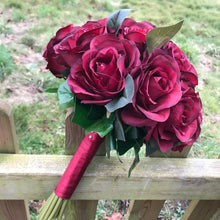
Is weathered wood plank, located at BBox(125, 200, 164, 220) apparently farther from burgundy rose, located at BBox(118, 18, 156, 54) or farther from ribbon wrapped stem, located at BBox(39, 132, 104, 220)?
burgundy rose, located at BBox(118, 18, 156, 54)

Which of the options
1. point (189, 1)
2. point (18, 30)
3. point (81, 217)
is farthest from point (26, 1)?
point (81, 217)

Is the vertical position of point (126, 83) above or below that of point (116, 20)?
below

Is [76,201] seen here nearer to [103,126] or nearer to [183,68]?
[103,126]

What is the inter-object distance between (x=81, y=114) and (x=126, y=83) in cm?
15

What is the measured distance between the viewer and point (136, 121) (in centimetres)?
63

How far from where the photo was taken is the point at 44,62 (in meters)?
2.81

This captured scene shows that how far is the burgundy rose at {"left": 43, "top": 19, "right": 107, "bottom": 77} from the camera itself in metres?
0.66

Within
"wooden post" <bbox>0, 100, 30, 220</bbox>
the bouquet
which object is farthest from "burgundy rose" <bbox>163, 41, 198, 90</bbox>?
"wooden post" <bbox>0, 100, 30, 220</bbox>

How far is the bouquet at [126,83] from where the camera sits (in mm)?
618

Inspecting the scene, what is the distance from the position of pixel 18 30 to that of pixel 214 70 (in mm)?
2505

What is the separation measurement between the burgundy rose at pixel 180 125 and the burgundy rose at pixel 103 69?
5.9 inches

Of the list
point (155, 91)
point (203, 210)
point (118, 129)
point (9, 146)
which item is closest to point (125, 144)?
point (118, 129)

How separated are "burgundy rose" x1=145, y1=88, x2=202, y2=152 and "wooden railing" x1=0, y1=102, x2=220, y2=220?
10.1 inches

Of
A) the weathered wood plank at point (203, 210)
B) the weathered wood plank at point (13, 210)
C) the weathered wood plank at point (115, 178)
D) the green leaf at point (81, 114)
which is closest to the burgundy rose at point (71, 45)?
the green leaf at point (81, 114)
